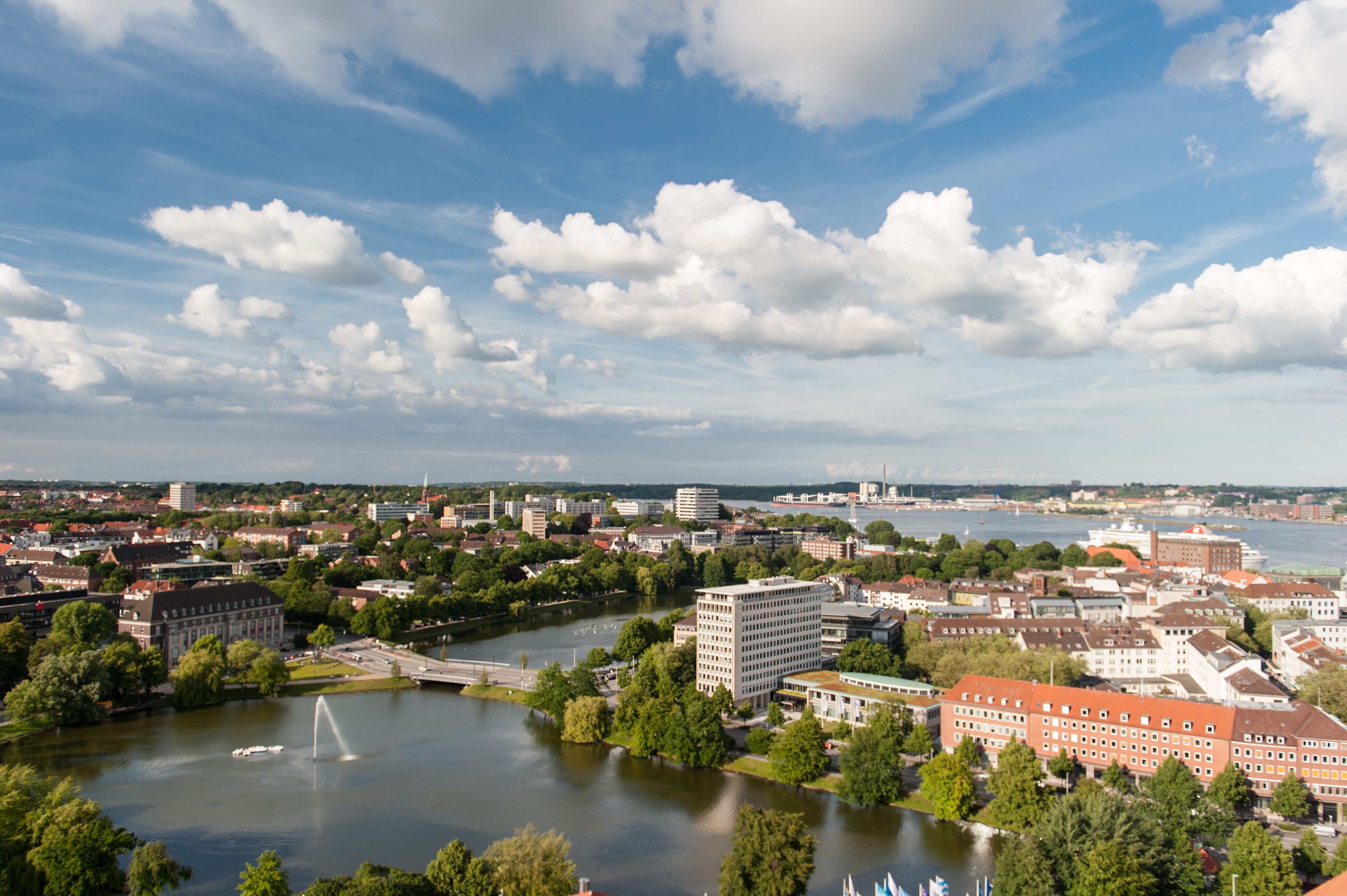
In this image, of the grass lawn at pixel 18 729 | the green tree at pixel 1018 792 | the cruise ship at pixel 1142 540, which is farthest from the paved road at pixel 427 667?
the cruise ship at pixel 1142 540

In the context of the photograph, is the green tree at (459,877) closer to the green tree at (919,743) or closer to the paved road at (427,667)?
the green tree at (919,743)

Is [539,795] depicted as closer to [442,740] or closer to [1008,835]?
[442,740]

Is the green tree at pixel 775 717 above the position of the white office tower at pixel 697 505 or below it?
below

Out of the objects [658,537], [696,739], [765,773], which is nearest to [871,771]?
[765,773]

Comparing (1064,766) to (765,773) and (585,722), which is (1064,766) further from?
(585,722)

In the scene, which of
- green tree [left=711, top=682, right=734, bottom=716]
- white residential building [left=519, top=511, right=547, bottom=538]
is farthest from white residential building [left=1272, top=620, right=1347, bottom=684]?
white residential building [left=519, top=511, right=547, bottom=538]
